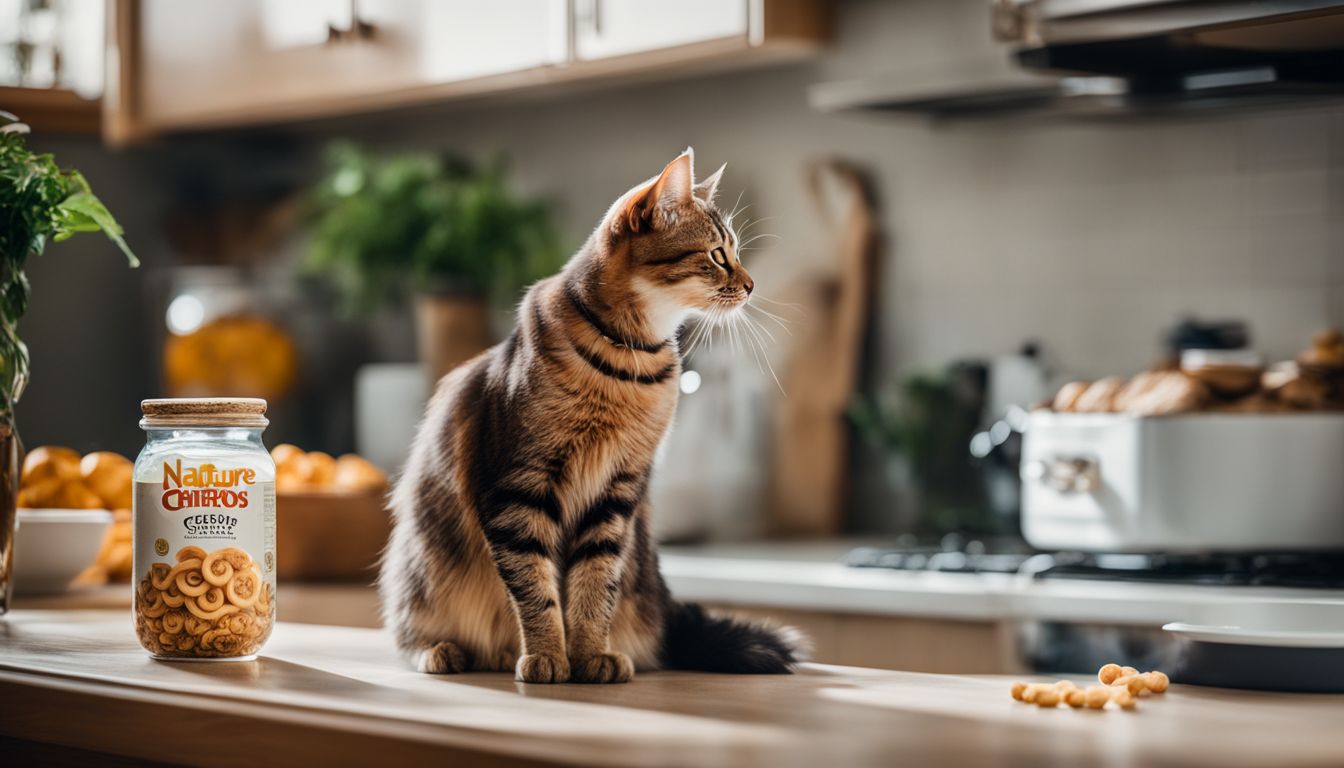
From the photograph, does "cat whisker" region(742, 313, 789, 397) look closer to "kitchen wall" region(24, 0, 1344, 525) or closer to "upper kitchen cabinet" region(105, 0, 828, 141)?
"kitchen wall" region(24, 0, 1344, 525)

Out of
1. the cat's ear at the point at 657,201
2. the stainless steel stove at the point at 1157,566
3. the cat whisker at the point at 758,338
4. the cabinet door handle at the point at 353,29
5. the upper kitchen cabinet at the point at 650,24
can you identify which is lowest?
the stainless steel stove at the point at 1157,566

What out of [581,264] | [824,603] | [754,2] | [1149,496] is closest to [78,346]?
[754,2]

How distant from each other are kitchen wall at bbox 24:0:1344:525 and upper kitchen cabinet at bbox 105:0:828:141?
0.60 ft

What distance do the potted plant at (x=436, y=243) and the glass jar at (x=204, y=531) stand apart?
168cm

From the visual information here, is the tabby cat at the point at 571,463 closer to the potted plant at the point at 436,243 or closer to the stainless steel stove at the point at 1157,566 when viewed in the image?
the stainless steel stove at the point at 1157,566

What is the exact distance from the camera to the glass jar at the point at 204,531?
3.78 feet

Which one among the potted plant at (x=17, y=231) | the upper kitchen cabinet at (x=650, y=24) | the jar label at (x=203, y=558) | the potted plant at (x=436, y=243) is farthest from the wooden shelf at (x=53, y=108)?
the jar label at (x=203, y=558)

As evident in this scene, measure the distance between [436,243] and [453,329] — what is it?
0.52 ft

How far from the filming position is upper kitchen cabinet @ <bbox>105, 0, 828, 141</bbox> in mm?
2373

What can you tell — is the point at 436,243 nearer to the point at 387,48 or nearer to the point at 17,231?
the point at 387,48

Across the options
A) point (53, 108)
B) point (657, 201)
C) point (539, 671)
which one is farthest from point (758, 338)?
point (53, 108)

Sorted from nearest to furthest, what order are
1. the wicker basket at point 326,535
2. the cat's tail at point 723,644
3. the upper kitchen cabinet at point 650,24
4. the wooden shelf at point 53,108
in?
the cat's tail at point 723,644 < the wicker basket at point 326,535 < the upper kitchen cabinet at point 650,24 < the wooden shelf at point 53,108

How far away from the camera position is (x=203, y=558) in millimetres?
1159

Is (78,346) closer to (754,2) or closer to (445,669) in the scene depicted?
(754,2)
